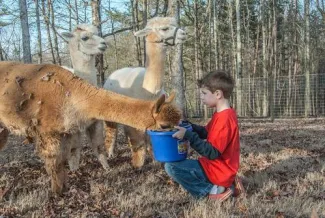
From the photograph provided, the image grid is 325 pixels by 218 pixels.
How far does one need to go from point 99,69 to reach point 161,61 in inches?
222

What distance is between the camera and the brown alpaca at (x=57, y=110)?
13.2 feet

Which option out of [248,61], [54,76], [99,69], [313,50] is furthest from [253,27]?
A: [54,76]

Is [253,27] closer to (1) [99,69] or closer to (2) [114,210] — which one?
(1) [99,69]

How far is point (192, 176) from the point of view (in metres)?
4.00

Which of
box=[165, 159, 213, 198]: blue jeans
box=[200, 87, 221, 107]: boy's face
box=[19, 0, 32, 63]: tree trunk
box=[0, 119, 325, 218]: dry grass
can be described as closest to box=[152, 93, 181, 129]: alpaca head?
box=[200, 87, 221, 107]: boy's face

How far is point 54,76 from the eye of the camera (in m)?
4.41

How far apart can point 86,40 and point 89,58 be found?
0.31 meters

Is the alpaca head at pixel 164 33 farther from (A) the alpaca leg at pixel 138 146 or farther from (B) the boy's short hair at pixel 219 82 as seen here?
(B) the boy's short hair at pixel 219 82

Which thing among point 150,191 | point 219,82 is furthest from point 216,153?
point 150,191

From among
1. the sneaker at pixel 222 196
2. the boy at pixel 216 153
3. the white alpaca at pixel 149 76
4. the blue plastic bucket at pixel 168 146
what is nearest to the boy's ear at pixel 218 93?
the boy at pixel 216 153

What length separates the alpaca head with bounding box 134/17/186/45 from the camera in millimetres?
6211

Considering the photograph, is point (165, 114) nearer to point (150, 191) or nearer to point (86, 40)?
point (150, 191)

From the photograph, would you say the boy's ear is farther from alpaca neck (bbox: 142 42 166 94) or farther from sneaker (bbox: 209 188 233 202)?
alpaca neck (bbox: 142 42 166 94)

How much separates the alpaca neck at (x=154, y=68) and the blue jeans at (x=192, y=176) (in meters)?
2.13
